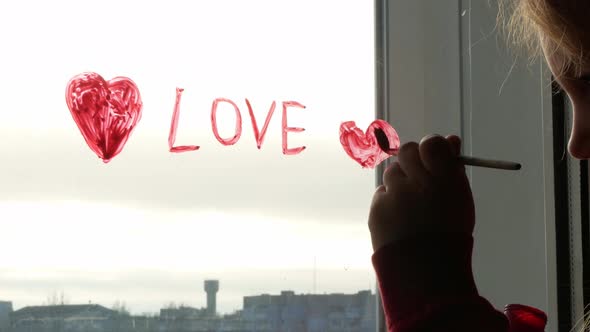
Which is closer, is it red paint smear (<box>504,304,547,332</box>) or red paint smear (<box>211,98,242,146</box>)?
red paint smear (<box>504,304,547,332</box>)

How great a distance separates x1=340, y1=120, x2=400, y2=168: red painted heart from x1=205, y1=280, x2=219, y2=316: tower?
22 centimetres

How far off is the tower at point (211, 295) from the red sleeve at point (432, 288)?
28 centimetres

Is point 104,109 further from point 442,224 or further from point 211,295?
point 442,224

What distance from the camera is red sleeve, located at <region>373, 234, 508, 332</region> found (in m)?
0.86

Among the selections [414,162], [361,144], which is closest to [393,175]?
[414,162]

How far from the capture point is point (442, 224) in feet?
2.94

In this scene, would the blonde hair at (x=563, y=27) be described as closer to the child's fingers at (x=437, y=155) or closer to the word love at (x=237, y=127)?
the child's fingers at (x=437, y=155)

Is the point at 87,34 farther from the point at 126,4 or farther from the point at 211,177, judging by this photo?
the point at 211,177

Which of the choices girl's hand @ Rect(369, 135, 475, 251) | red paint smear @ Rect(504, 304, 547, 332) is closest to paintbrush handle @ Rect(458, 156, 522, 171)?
girl's hand @ Rect(369, 135, 475, 251)

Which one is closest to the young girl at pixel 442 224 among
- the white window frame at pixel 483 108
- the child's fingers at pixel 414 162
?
the child's fingers at pixel 414 162

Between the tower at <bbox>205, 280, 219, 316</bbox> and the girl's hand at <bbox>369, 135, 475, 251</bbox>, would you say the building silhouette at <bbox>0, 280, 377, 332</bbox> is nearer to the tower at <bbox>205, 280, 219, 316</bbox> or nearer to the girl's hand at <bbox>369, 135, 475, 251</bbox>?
the tower at <bbox>205, 280, 219, 316</bbox>

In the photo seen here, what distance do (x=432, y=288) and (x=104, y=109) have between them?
38cm

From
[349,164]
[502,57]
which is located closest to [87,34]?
[349,164]

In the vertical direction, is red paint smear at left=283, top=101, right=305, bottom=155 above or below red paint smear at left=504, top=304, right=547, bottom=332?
above
